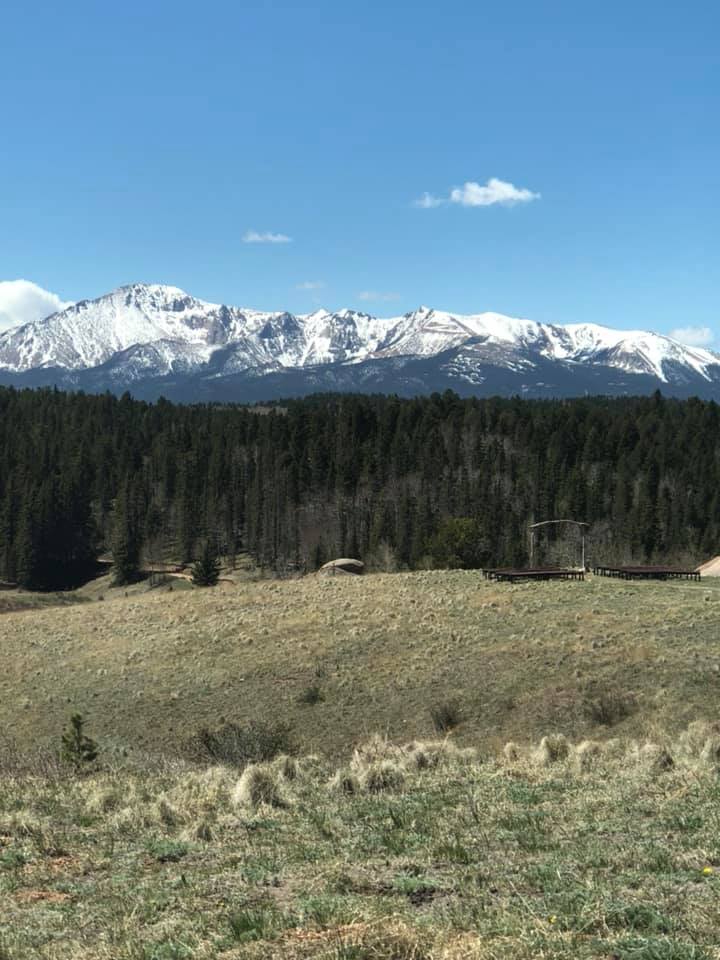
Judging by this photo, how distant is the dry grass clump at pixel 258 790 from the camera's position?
503 inches

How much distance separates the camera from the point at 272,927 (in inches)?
284

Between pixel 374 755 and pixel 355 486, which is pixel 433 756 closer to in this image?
pixel 374 755

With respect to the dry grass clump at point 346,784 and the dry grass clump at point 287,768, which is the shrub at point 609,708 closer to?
the dry grass clump at point 287,768

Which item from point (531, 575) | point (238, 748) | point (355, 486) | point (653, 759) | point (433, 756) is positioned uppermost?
point (355, 486)

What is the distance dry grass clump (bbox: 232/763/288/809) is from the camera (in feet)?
41.9

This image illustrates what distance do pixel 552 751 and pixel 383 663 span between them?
22.5 meters

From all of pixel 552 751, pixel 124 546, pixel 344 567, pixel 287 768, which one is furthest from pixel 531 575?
pixel 124 546

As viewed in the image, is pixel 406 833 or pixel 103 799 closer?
pixel 406 833

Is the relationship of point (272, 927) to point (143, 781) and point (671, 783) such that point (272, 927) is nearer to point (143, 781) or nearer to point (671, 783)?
point (671, 783)

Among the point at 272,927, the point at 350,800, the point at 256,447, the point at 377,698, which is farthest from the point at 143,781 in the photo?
the point at 256,447

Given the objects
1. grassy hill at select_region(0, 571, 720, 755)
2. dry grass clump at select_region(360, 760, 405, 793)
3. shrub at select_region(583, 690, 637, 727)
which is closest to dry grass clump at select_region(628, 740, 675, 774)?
dry grass clump at select_region(360, 760, 405, 793)

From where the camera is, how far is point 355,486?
458ft

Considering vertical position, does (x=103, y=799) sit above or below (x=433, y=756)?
above

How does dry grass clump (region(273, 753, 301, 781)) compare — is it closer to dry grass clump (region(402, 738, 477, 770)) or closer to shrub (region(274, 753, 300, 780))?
shrub (region(274, 753, 300, 780))
